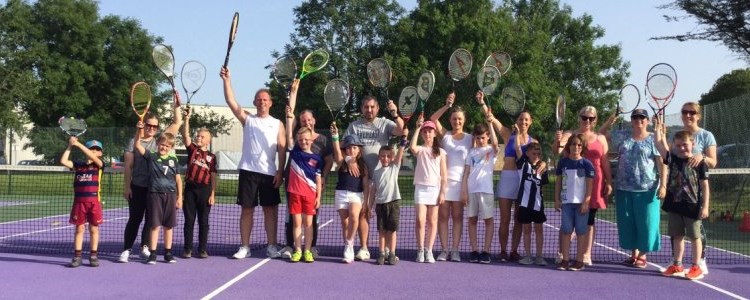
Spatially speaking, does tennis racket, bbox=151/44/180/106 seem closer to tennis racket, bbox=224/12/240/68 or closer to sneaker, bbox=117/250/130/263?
tennis racket, bbox=224/12/240/68

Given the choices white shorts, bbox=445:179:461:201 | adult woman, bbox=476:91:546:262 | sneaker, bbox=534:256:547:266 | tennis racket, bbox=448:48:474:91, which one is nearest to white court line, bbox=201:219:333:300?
white shorts, bbox=445:179:461:201

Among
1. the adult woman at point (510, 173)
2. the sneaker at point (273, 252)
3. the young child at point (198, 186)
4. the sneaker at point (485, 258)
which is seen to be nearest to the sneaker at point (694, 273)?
the adult woman at point (510, 173)

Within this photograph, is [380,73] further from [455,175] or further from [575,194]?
[575,194]

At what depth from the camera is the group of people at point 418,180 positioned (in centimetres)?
736

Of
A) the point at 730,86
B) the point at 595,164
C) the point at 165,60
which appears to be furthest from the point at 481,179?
the point at 730,86

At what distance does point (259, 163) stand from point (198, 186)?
28.5 inches

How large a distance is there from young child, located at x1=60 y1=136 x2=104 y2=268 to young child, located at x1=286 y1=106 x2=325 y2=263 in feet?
6.51

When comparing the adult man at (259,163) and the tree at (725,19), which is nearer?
the adult man at (259,163)

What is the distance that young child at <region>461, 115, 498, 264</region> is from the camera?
7727mm

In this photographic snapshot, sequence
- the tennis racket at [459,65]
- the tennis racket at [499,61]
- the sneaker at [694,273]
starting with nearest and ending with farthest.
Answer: the sneaker at [694,273] < the tennis racket at [459,65] < the tennis racket at [499,61]

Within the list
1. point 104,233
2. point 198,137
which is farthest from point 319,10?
A: point 198,137

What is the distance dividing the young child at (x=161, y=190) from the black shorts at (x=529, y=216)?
3668 mm

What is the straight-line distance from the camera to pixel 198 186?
26.0ft

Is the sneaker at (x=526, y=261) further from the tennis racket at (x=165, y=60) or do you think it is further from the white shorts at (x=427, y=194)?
the tennis racket at (x=165, y=60)
